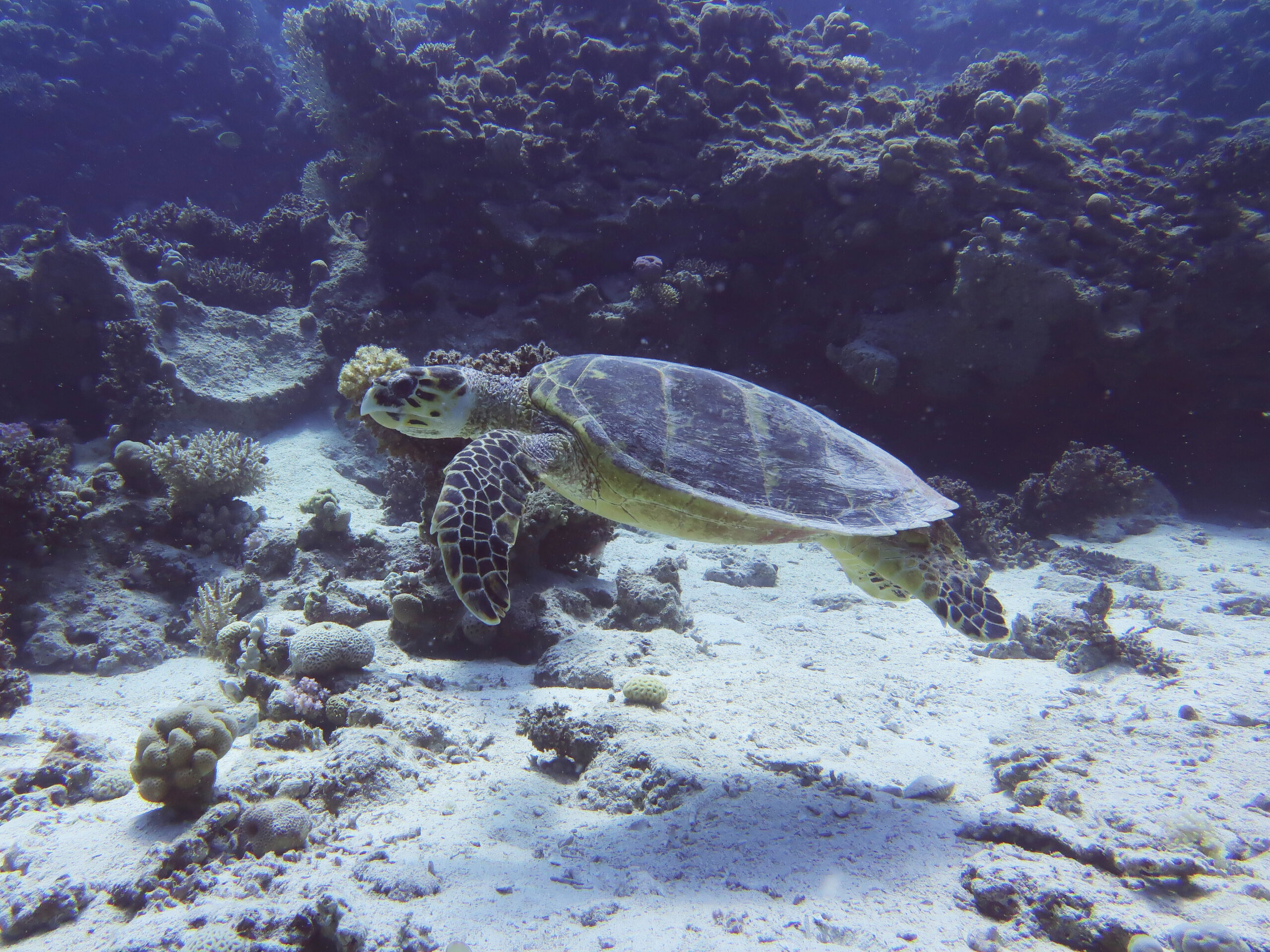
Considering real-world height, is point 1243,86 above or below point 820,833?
above

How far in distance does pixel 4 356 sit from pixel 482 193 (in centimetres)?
803

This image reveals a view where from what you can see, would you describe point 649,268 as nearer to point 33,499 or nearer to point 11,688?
point 33,499

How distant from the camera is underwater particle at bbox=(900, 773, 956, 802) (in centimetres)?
293

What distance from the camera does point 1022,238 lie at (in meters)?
8.52

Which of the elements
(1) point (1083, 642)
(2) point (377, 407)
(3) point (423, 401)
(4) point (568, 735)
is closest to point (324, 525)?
(2) point (377, 407)

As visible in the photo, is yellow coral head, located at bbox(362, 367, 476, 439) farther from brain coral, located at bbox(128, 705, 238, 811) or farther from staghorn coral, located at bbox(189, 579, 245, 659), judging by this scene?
staghorn coral, located at bbox(189, 579, 245, 659)

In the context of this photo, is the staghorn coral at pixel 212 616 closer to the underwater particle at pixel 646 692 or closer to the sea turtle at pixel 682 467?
the sea turtle at pixel 682 467

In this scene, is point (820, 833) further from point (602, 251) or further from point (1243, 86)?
point (1243, 86)

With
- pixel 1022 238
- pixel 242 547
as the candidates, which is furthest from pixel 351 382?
pixel 1022 238

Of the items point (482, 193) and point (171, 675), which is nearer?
point (171, 675)

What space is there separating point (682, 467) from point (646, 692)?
164cm

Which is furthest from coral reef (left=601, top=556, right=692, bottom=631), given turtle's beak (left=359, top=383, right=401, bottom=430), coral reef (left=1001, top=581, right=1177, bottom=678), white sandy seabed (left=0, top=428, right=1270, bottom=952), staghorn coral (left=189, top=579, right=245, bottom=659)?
staghorn coral (left=189, top=579, right=245, bottom=659)

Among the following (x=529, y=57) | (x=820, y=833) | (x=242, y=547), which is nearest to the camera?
(x=820, y=833)

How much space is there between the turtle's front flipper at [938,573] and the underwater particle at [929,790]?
90cm
